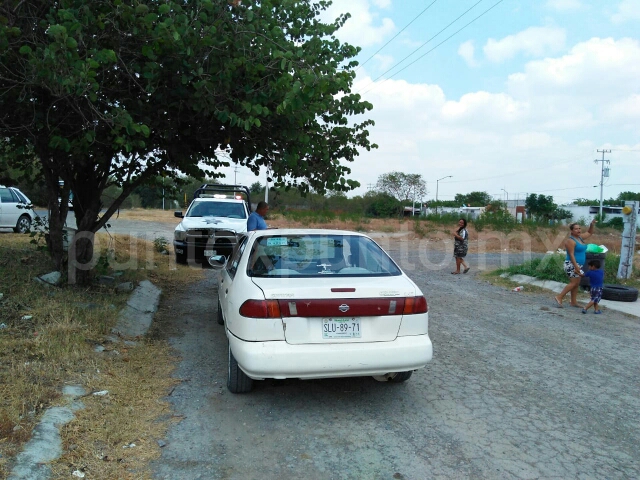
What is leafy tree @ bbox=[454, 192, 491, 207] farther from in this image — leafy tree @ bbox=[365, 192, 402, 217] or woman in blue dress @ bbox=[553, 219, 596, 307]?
woman in blue dress @ bbox=[553, 219, 596, 307]

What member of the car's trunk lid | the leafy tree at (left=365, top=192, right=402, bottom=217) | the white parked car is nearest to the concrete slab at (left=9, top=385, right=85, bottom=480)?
the car's trunk lid

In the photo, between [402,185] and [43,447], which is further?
[402,185]

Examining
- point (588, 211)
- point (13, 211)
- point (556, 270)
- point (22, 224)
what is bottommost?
point (556, 270)

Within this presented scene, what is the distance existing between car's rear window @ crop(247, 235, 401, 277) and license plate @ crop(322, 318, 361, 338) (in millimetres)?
549

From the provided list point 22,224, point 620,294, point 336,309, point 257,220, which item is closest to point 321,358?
point 336,309

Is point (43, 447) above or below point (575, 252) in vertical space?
below

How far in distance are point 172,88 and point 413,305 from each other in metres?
4.16

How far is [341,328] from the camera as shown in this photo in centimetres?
417

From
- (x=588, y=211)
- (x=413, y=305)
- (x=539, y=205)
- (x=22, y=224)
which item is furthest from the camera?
(x=588, y=211)

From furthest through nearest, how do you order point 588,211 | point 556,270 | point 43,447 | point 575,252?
1. point 588,211
2. point 556,270
3. point 575,252
4. point 43,447

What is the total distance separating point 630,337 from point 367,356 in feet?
17.0

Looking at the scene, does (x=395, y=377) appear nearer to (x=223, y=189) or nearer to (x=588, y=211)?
(x=223, y=189)

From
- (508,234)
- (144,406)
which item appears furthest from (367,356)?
(508,234)

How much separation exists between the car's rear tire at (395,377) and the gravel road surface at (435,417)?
9 centimetres
